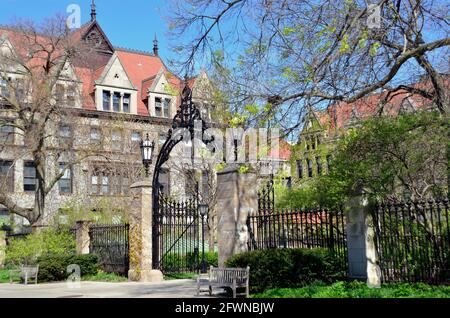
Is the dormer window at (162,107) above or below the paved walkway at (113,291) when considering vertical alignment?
above

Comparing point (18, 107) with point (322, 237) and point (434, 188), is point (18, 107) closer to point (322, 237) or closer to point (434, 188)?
point (322, 237)

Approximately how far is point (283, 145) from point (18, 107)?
17.6 metres

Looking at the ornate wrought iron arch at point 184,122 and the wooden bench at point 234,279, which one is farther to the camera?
the ornate wrought iron arch at point 184,122

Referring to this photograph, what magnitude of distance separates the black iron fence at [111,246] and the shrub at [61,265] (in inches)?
19.4

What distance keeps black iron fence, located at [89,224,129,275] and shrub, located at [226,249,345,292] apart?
842cm

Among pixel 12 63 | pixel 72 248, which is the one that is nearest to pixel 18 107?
pixel 12 63

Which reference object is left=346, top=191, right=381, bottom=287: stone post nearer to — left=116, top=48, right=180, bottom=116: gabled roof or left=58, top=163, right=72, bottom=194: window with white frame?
left=58, top=163, right=72, bottom=194: window with white frame

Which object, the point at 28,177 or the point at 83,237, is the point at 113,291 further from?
the point at 28,177

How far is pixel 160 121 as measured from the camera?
152 feet

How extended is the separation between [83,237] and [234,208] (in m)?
9.90

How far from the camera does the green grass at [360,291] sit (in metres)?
9.98

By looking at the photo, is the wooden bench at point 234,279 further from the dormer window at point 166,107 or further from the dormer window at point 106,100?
the dormer window at point 166,107

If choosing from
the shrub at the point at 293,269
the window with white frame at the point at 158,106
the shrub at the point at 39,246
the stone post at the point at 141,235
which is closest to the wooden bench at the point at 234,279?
the shrub at the point at 293,269

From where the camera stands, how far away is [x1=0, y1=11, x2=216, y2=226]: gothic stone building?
3422 centimetres
